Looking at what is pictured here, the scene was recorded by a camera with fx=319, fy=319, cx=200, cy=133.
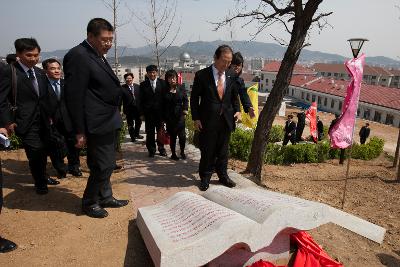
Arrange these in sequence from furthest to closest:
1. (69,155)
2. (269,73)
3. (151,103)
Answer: (269,73)
(151,103)
(69,155)

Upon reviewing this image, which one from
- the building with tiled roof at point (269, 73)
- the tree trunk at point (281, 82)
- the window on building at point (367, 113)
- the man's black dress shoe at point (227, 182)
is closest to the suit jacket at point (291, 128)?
the tree trunk at point (281, 82)

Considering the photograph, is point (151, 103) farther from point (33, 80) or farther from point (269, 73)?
point (269, 73)

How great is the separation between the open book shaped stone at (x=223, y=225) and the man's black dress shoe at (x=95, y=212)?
0.56 m

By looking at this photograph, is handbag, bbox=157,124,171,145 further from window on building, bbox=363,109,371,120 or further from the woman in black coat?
window on building, bbox=363,109,371,120

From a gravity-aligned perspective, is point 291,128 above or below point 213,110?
below

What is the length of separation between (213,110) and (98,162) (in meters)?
1.88

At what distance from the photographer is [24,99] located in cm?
439

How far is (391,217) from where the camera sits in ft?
20.1

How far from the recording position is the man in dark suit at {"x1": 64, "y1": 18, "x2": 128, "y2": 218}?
346 centimetres

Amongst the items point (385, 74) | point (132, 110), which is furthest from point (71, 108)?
point (385, 74)

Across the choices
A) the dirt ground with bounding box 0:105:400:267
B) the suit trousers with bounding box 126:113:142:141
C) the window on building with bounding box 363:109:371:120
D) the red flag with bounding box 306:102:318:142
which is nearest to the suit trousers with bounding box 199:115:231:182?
the dirt ground with bounding box 0:105:400:267

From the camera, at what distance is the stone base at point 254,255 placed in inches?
123

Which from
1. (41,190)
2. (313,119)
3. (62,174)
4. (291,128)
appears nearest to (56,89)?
(62,174)

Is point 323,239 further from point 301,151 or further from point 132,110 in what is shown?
point 301,151
